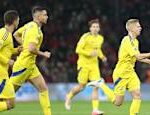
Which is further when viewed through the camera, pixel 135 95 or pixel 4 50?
pixel 135 95

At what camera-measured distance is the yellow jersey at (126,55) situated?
13.8 m

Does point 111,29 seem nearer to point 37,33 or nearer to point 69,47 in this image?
point 69,47

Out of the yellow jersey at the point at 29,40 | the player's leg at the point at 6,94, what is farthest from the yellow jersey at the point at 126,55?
the player's leg at the point at 6,94

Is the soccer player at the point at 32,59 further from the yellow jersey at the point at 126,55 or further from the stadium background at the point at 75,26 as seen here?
the stadium background at the point at 75,26

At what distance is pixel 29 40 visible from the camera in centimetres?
1360

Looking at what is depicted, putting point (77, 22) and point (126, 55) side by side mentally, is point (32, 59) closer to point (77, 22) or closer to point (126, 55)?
point (126, 55)

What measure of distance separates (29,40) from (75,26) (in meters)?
16.0

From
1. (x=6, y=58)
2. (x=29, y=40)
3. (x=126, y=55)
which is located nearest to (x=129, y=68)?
(x=126, y=55)

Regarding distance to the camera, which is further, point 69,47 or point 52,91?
point 69,47

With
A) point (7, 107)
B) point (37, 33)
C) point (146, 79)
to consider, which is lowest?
point (146, 79)

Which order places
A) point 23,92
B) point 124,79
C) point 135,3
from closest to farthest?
1. point 124,79
2. point 23,92
3. point 135,3

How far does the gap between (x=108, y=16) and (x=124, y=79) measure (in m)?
15.5

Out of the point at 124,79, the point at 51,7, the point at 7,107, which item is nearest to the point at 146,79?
the point at 51,7

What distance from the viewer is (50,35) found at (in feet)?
95.4
